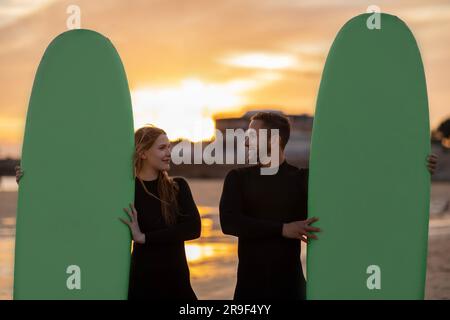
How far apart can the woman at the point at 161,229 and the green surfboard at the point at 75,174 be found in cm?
31

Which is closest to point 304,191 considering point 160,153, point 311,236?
point 311,236

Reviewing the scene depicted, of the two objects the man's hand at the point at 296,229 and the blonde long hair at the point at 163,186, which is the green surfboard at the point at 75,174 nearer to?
the blonde long hair at the point at 163,186

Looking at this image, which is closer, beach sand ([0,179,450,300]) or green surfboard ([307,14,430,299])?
green surfboard ([307,14,430,299])

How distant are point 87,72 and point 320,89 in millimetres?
1277

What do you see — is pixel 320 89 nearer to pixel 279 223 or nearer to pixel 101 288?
pixel 279 223

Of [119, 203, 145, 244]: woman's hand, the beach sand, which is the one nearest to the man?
[119, 203, 145, 244]: woman's hand

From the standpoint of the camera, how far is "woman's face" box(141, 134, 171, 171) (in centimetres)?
316

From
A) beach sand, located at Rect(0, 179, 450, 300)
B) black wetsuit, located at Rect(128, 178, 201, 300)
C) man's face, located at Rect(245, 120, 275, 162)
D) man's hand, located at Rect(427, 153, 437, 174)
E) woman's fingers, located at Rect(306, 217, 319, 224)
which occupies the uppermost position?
man's face, located at Rect(245, 120, 275, 162)

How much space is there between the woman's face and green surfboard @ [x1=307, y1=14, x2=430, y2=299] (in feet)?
2.73

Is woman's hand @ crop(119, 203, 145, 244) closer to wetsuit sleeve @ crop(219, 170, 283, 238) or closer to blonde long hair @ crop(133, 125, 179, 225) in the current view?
blonde long hair @ crop(133, 125, 179, 225)

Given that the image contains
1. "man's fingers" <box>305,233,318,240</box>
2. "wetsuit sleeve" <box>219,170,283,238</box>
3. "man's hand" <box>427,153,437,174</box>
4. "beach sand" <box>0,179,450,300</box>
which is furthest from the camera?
"beach sand" <box>0,179,450,300</box>
